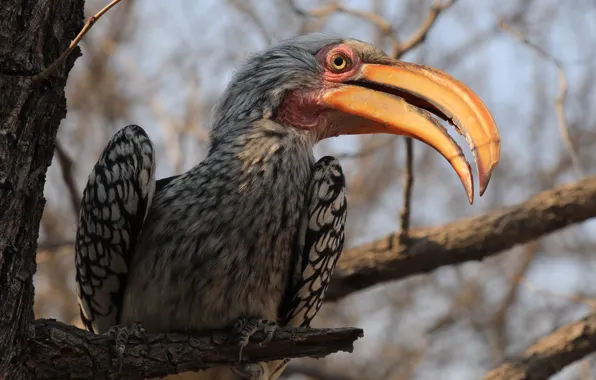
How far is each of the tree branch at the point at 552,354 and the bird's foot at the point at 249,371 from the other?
1660mm

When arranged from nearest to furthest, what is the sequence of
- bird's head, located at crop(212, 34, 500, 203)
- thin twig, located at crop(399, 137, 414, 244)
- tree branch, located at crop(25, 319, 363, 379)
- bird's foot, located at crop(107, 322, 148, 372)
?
tree branch, located at crop(25, 319, 363, 379) → bird's foot, located at crop(107, 322, 148, 372) → bird's head, located at crop(212, 34, 500, 203) → thin twig, located at crop(399, 137, 414, 244)

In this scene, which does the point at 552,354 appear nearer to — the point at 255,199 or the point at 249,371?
the point at 249,371

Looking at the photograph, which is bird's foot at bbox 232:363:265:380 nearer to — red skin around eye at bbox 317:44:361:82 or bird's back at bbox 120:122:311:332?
bird's back at bbox 120:122:311:332

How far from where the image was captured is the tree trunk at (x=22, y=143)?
255 centimetres

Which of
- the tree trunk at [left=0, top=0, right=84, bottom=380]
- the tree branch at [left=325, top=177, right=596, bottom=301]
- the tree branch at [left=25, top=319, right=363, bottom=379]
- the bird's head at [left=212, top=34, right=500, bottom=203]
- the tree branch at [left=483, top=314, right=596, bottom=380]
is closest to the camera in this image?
the tree trunk at [left=0, top=0, right=84, bottom=380]

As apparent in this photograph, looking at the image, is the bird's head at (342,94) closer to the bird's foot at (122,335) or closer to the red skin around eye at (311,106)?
the red skin around eye at (311,106)

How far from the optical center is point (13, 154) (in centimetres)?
262

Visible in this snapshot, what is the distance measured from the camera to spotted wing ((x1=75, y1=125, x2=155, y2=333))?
3.72 meters

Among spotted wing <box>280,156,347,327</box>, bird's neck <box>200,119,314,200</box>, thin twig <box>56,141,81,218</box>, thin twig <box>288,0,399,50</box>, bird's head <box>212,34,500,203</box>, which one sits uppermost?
thin twig <box>288,0,399,50</box>

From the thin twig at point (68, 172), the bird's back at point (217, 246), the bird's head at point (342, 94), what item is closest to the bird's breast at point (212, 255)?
the bird's back at point (217, 246)

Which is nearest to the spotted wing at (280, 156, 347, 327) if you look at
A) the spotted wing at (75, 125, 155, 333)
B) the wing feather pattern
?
the wing feather pattern

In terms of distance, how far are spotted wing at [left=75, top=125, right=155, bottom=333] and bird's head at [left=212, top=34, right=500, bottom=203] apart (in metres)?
0.48

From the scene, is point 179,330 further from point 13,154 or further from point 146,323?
point 13,154

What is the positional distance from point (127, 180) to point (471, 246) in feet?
7.61
